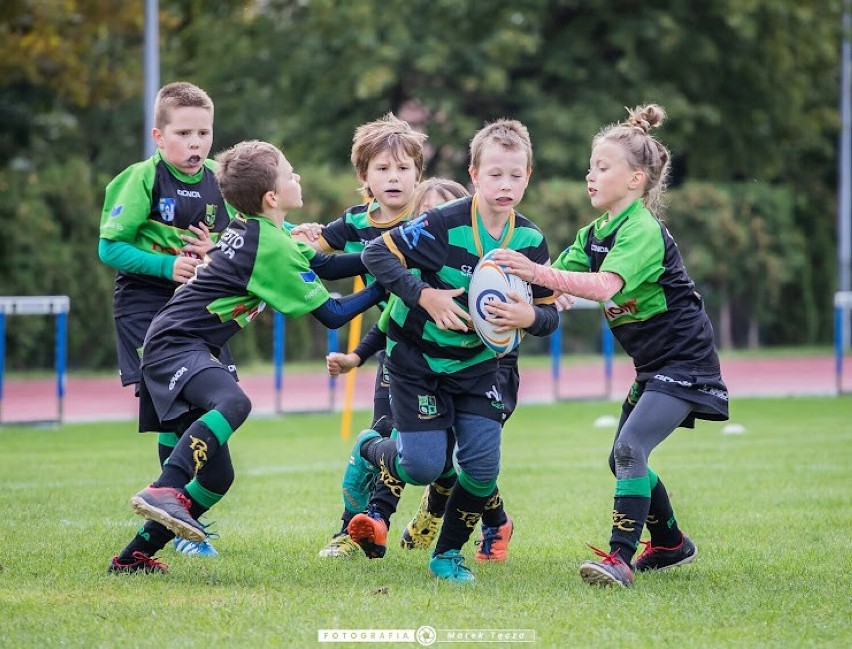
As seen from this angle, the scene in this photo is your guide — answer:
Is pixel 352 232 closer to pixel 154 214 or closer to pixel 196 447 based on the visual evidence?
pixel 154 214

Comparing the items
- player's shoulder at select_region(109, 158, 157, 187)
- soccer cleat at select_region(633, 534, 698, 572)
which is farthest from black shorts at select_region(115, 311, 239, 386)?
soccer cleat at select_region(633, 534, 698, 572)

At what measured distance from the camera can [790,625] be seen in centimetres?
476

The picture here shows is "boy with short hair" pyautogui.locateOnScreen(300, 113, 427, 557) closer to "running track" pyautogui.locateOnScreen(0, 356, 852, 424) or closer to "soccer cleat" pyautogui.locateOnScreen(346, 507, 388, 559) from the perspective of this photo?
"soccer cleat" pyautogui.locateOnScreen(346, 507, 388, 559)

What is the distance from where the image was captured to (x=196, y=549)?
20.6ft

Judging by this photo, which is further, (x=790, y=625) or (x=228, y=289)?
(x=228, y=289)

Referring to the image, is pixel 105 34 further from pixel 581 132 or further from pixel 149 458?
pixel 149 458

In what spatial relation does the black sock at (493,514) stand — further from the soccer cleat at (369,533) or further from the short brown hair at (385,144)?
the short brown hair at (385,144)

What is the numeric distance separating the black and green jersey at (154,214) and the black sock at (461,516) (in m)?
1.86

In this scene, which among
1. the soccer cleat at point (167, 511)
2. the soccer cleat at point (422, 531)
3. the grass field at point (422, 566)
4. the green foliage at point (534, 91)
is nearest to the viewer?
the grass field at point (422, 566)

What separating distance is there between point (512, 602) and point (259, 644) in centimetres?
109

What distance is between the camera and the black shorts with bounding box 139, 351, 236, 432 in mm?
5539

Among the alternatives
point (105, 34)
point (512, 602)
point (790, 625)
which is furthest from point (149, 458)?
point (105, 34)

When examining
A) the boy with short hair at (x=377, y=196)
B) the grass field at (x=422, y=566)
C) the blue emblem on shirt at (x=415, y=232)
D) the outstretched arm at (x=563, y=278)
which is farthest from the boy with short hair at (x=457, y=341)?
the boy with short hair at (x=377, y=196)

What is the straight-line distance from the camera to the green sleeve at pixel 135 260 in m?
6.23
